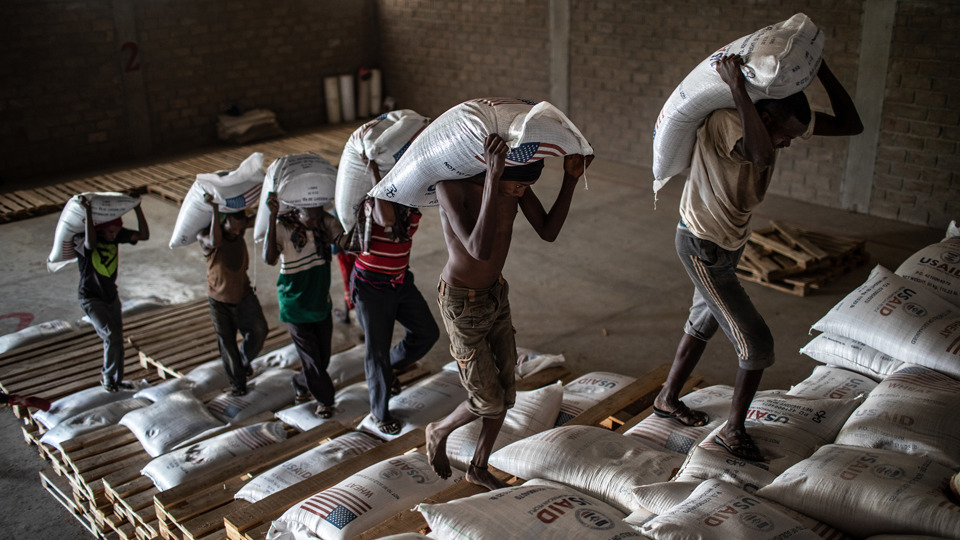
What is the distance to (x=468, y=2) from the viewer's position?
37.6ft

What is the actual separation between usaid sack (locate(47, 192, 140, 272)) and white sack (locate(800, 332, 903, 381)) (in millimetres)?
3777

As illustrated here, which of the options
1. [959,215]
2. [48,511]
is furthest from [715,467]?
[959,215]

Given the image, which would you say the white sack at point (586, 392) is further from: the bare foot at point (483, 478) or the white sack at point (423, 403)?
the bare foot at point (483, 478)

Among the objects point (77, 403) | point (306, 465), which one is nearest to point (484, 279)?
point (306, 465)

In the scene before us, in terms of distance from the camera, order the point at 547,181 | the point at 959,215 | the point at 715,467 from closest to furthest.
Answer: the point at 715,467
the point at 959,215
the point at 547,181

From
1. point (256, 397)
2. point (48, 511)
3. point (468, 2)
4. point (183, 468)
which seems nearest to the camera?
point (183, 468)

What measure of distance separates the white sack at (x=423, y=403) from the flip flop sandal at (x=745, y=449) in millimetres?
1583

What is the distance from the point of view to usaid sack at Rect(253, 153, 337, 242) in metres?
4.24

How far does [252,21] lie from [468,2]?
129 inches

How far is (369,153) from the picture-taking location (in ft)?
13.7

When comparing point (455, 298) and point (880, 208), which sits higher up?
point (455, 298)

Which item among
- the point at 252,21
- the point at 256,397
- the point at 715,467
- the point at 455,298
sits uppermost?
the point at 252,21

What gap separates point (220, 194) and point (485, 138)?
2174 millimetres

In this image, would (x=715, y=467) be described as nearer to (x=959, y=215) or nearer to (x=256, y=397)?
(x=256, y=397)
